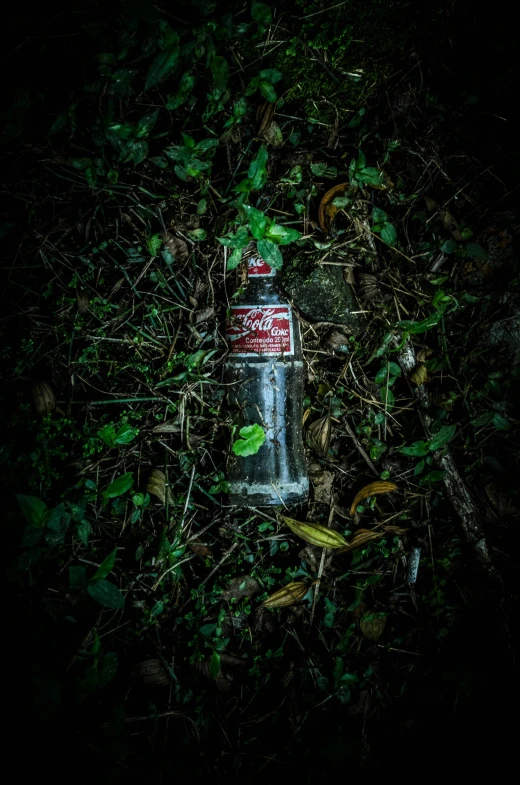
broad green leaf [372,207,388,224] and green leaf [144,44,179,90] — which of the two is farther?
broad green leaf [372,207,388,224]

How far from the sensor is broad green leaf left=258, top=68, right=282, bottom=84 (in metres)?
1.79

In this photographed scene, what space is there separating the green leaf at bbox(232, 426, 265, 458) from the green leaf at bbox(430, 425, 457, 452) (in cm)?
82

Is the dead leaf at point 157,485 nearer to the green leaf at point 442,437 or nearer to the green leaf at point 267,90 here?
the green leaf at point 442,437

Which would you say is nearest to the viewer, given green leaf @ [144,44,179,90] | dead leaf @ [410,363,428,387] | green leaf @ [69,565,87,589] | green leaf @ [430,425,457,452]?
green leaf @ [144,44,179,90]

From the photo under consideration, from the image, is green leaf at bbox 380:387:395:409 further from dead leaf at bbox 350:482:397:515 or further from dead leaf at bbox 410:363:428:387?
dead leaf at bbox 350:482:397:515

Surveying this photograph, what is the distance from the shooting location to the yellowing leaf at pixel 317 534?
198cm

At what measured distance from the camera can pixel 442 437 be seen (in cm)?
200

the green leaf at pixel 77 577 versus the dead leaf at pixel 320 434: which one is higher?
the dead leaf at pixel 320 434

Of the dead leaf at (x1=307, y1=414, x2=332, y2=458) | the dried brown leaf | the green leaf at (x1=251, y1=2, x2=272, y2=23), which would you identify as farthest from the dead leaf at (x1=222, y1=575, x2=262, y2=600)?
the green leaf at (x1=251, y1=2, x2=272, y2=23)

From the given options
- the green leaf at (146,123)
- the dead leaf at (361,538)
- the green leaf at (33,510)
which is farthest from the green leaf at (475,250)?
the green leaf at (33,510)

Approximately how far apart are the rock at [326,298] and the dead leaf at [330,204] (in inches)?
7.8

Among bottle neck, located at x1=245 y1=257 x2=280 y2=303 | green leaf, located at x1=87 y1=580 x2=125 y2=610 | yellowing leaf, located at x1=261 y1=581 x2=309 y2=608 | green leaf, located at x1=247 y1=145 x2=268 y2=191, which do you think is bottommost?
yellowing leaf, located at x1=261 y1=581 x2=309 y2=608

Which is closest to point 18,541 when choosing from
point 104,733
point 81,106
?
point 104,733

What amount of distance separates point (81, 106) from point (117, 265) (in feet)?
2.24
